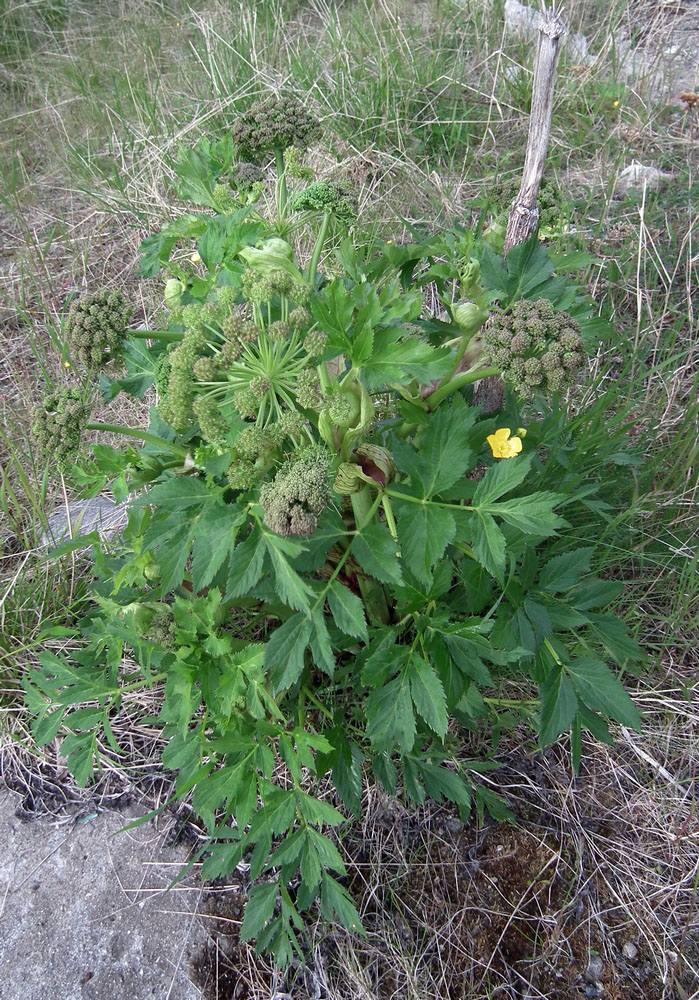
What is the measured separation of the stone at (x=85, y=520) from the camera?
2842 millimetres

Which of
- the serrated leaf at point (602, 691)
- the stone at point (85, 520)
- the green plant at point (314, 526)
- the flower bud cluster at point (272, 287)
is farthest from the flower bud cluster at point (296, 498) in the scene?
the stone at point (85, 520)

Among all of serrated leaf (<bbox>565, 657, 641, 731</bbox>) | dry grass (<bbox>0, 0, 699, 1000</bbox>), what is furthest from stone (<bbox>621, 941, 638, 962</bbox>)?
serrated leaf (<bbox>565, 657, 641, 731</bbox>)

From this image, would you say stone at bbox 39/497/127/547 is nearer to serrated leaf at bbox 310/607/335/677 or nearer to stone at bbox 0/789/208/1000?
stone at bbox 0/789/208/1000

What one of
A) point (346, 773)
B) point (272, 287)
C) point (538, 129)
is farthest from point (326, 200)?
point (346, 773)

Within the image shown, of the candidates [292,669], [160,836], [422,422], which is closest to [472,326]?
[422,422]

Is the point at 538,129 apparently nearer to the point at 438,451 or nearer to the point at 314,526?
the point at 438,451

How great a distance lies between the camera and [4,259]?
4.25 meters

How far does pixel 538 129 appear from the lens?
2.02 m

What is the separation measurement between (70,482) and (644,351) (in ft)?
8.16

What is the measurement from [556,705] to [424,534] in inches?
22.6

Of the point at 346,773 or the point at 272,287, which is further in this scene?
the point at 346,773

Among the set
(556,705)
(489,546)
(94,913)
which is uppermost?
(489,546)

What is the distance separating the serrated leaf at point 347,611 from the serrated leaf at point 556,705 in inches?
19.7

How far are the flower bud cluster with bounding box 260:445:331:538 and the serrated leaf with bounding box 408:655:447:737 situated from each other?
0.49m
